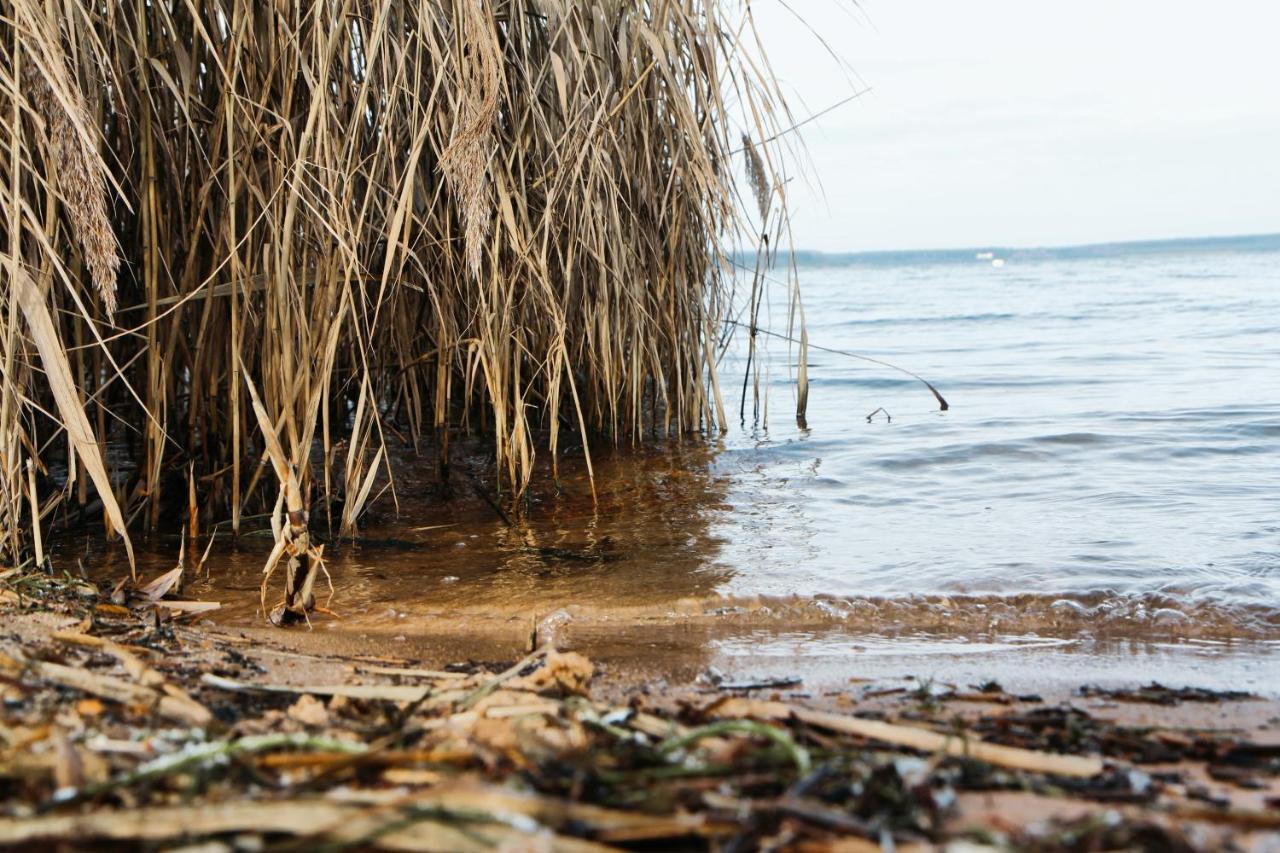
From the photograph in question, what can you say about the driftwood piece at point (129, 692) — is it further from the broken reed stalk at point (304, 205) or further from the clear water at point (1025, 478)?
the clear water at point (1025, 478)

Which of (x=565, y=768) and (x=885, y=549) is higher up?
(x=565, y=768)

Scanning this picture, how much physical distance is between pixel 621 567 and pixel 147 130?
184 cm

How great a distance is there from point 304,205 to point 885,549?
6.94ft

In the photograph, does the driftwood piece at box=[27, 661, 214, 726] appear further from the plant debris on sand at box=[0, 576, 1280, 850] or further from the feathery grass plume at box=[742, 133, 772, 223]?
the feathery grass plume at box=[742, 133, 772, 223]

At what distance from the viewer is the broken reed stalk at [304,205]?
2.52m

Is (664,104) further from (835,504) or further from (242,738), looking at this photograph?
(242,738)

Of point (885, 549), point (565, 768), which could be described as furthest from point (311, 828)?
point (885, 549)

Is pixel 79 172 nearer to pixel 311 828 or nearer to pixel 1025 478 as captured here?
pixel 311 828

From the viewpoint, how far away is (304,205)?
298cm

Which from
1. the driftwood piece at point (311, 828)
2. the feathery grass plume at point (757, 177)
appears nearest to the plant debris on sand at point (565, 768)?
the driftwood piece at point (311, 828)

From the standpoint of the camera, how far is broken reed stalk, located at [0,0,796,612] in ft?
8.28

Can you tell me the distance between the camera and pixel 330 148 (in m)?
2.74

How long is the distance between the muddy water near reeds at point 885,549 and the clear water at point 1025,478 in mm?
17

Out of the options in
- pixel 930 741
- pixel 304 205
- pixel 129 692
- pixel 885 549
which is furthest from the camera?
pixel 885 549
